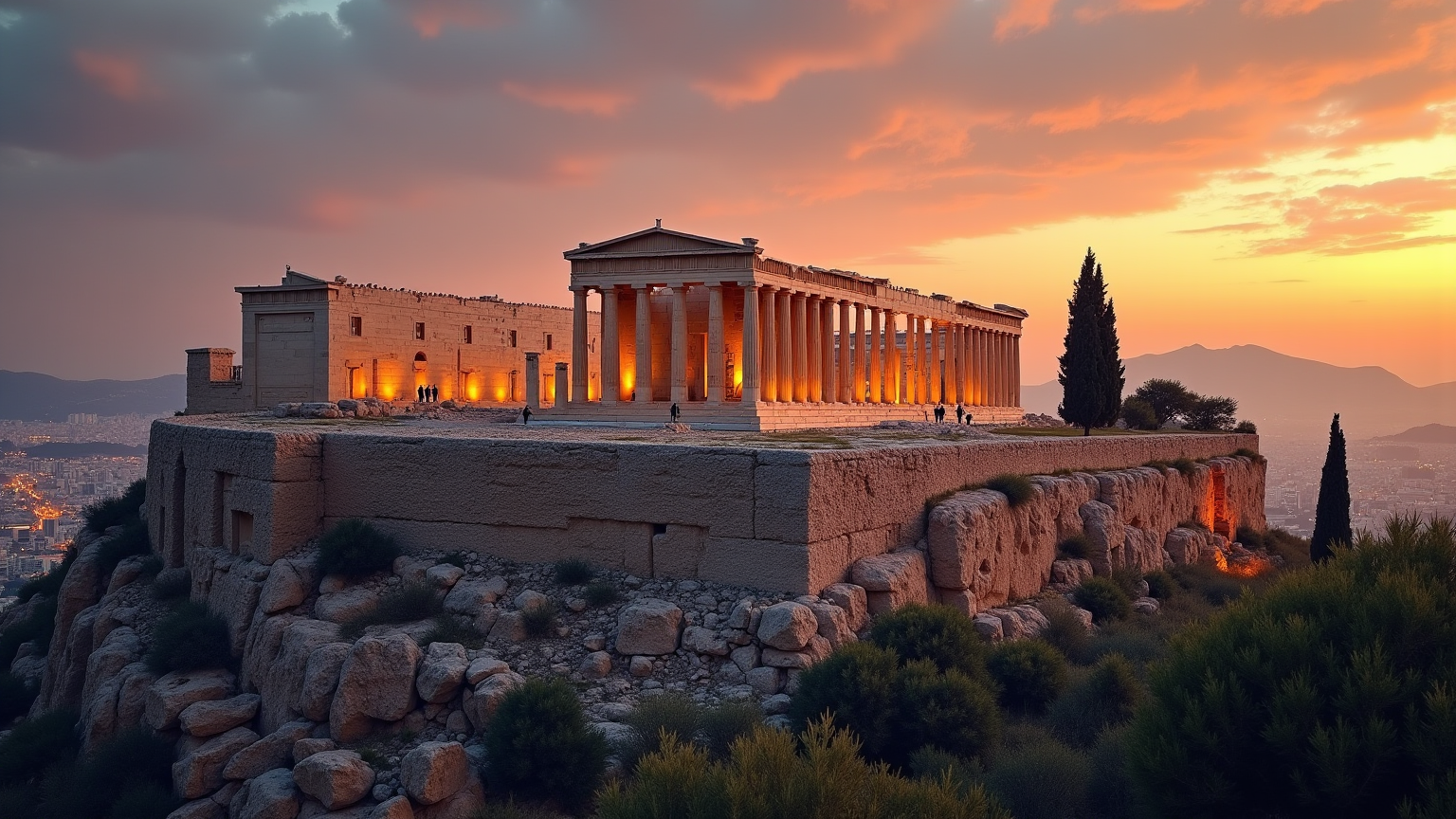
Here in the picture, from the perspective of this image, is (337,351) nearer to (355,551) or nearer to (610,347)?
(610,347)

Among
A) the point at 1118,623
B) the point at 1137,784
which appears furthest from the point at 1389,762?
the point at 1118,623

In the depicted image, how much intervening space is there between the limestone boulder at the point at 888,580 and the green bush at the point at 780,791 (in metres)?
6.13

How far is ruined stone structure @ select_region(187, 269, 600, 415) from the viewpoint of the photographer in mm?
47938

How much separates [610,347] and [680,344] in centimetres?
297

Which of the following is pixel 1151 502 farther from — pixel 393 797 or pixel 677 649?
pixel 393 797

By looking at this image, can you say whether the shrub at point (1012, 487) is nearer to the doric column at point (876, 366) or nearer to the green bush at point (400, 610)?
the green bush at point (400, 610)

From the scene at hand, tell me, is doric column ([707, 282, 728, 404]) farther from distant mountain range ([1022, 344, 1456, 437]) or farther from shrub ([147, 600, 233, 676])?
distant mountain range ([1022, 344, 1456, 437])

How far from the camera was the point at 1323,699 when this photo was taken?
21.1 feet

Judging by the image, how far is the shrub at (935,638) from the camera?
10.9 m

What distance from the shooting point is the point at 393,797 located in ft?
29.3

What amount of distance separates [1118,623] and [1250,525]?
21.3 meters

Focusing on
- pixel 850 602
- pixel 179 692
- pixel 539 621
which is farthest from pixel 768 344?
pixel 179 692

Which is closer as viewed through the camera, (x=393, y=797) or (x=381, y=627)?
(x=393, y=797)

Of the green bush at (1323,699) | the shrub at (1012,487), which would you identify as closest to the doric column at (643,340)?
the shrub at (1012,487)
